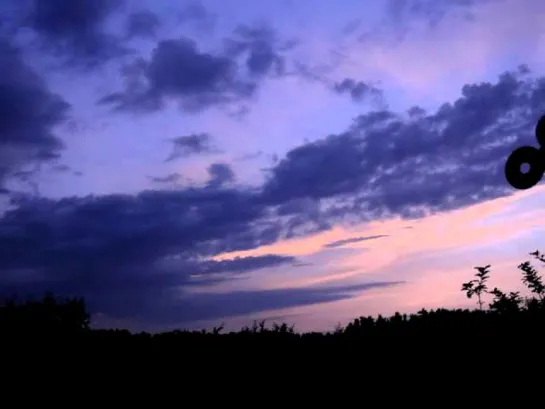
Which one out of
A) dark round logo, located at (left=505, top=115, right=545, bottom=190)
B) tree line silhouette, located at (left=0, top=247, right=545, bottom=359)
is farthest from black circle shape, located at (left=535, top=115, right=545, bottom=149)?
tree line silhouette, located at (left=0, top=247, right=545, bottom=359)

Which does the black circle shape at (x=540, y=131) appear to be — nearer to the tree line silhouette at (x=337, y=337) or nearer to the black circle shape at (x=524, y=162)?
the black circle shape at (x=524, y=162)

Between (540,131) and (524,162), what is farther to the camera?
(524,162)

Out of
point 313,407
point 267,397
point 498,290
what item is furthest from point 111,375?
point 498,290

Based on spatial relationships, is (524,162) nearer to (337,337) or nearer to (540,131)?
(540,131)

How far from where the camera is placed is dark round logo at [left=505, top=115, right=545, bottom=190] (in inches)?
442

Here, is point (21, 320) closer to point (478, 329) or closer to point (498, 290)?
point (478, 329)

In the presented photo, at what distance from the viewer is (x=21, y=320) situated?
11.4m

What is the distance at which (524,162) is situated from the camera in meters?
11.4

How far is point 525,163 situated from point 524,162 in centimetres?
3

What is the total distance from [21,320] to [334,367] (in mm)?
5906

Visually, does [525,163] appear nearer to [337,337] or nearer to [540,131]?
[540,131]

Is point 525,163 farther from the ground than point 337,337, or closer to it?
farther from the ground

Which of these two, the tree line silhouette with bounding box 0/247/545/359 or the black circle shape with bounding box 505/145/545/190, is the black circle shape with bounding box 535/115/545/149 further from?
the tree line silhouette with bounding box 0/247/545/359

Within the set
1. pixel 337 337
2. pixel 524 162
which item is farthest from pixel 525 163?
pixel 337 337
